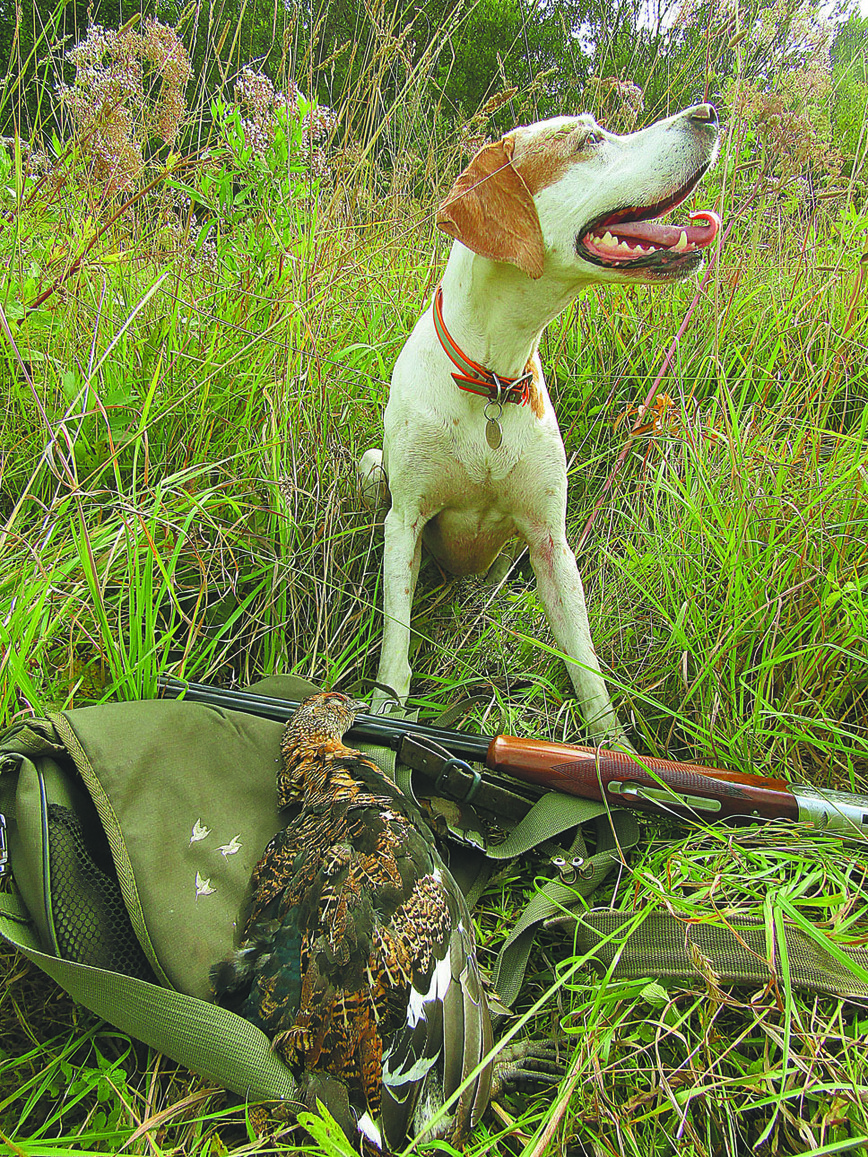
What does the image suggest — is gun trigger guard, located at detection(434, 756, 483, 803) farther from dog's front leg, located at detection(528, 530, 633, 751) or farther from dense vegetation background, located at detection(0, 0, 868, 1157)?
dog's front leg, located at detection(528, 530, 633, 751)


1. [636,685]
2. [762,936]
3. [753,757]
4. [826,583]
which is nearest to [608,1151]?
[762,936]

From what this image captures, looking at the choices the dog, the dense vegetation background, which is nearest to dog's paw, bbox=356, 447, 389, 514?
the dense vegetation background

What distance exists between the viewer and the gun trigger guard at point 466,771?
1464 millimetres

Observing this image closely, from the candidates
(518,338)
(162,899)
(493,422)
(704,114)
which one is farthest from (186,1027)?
(704,114)

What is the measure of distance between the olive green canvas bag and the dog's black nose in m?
1.65

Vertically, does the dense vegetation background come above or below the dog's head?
below

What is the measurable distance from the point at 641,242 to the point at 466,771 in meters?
1.31

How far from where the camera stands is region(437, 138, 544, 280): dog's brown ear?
1627 millimetres

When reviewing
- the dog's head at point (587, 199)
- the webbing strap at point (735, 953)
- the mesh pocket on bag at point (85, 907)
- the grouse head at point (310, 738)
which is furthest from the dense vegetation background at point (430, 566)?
the dog's head at point (587, 199)

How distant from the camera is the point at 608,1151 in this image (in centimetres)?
96

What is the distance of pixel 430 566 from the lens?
2490 mm

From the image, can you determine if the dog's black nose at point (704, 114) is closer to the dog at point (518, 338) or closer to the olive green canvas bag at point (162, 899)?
the dog at point (518, 338)

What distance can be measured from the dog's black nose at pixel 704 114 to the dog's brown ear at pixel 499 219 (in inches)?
16.0

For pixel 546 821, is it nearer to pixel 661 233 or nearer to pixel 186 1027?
pixel 186 1027
